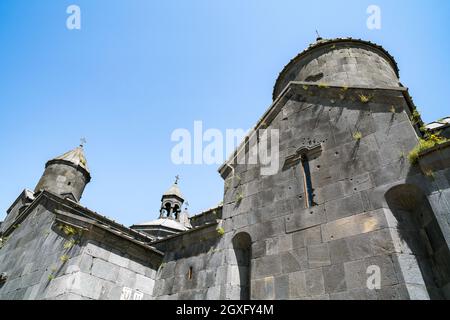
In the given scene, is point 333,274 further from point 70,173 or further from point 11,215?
point 11,215

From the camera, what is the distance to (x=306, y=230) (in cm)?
580

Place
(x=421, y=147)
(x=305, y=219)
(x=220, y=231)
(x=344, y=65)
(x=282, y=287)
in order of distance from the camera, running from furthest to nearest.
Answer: (x=344, y=65) → (x=220, y=231) → (x=305, y=219) → (x=282, y=287) → (x=421, y=147)

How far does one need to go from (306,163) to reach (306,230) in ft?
5.72

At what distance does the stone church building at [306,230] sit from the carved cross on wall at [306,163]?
0.03 metres

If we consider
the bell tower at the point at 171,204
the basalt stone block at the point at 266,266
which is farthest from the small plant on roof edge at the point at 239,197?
the bell tower at the point at 171,204

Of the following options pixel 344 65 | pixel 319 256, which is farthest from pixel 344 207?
pixel 344 65

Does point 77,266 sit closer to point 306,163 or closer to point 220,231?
point 220,231

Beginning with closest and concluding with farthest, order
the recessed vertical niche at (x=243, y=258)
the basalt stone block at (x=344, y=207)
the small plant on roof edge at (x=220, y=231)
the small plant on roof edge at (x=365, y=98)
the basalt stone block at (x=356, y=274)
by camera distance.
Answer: the basalt stone block at (x=356, y=274) → the basalt stone block at (x=344, y=207) → the recessed vertical niche at (x=243, y=258) → the small plant on roof edge at (x=365, y=98) → the small plant on roof edge at (x=220, y=231)

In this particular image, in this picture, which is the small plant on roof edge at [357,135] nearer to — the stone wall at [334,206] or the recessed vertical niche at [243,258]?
the stone wall at [334,206]

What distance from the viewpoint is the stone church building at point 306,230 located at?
15.5ft

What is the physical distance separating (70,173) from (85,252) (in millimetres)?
11618

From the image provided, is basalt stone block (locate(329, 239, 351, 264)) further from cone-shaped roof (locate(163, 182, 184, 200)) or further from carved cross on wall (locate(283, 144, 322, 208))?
cone-shaped roof (locate(163, 182, 184, 200))

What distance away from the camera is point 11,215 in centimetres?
1630
